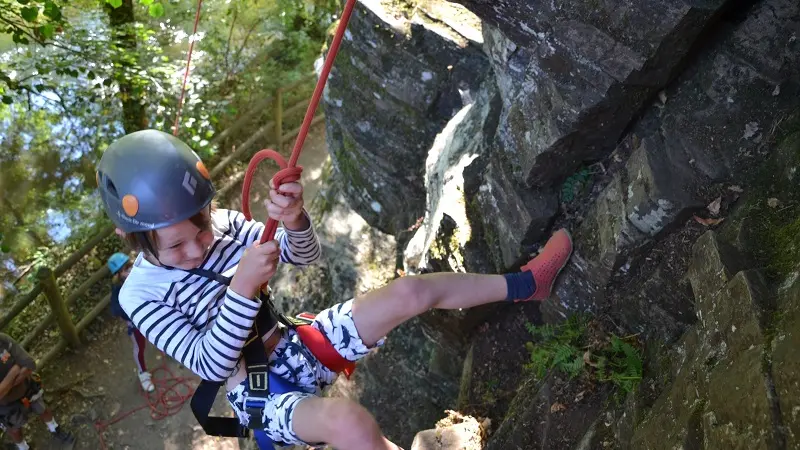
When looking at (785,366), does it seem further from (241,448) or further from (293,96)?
(293,96)

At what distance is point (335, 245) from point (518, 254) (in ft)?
12.1

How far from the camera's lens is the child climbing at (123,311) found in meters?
6.46

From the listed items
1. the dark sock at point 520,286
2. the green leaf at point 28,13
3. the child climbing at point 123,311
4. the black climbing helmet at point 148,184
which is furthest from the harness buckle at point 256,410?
the green leaf at point 28,13

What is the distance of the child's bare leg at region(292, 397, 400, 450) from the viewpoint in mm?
2713

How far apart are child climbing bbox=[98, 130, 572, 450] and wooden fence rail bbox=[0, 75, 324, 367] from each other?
199 inches

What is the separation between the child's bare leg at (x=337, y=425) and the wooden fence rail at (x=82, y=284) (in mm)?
5680

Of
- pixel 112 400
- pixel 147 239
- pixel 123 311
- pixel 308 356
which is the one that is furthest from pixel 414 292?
pixel 112 400

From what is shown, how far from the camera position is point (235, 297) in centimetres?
274

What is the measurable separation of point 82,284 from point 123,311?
2.62m

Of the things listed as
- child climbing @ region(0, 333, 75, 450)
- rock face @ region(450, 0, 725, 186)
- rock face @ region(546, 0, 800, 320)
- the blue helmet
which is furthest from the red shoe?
child climbing @ region(0, 333, 75, 450)

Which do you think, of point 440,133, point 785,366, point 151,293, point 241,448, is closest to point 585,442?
point 785,366

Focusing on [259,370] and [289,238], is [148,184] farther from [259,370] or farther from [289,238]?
[259,370]

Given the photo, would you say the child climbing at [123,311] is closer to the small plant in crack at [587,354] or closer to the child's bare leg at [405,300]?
the child's bare leg at [405,300]

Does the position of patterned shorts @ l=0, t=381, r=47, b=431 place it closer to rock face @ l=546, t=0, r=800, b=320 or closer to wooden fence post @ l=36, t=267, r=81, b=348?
wooden fence post @ l=36, t=267, r=81, b=348
